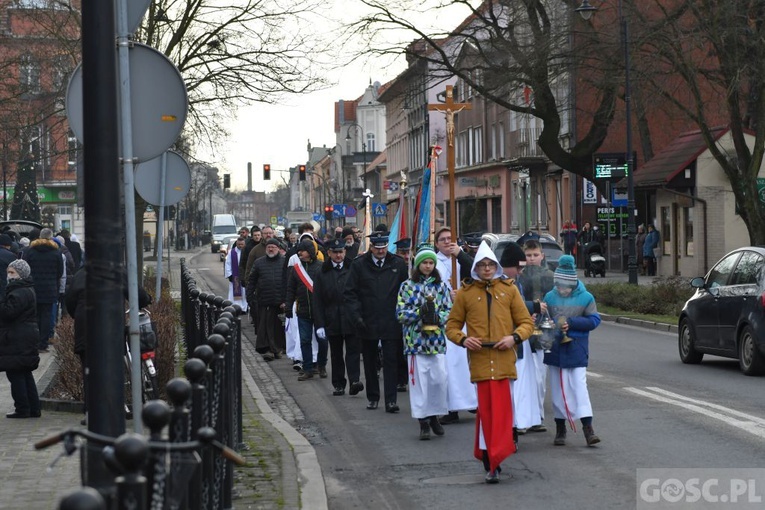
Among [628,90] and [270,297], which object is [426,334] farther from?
[628,90]

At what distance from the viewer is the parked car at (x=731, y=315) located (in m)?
16.0

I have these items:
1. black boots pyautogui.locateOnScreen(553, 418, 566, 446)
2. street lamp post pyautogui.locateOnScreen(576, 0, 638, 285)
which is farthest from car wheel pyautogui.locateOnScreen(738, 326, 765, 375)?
street lamp post pyautogui.locateOnScreen(576, 0, 638, 285)

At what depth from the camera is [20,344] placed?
486 inches

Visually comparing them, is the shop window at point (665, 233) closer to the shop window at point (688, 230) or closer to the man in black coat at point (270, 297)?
the shop window at point (688, 230)

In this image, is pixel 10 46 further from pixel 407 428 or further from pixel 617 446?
pixel 617 446

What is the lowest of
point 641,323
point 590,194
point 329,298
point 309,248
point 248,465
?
point 641,323

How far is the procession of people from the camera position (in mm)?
9570

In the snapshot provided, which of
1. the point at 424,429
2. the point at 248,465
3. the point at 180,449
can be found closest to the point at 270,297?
the point at 424,429

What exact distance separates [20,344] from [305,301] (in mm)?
5546

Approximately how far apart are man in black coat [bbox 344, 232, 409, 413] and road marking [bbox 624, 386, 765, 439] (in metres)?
2.75

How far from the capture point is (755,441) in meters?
10.6

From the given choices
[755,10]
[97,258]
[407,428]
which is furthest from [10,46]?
[97,258]

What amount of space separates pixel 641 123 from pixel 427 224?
24.4 metres

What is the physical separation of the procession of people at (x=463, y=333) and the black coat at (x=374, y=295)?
0.01 m
